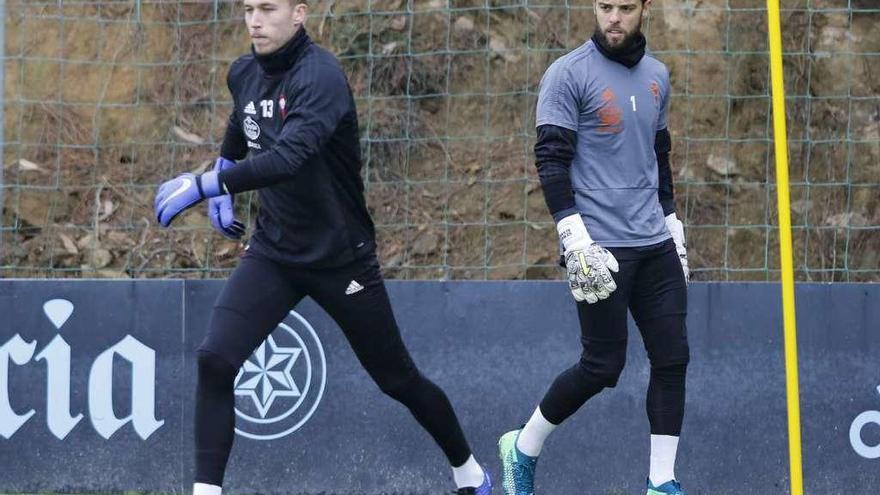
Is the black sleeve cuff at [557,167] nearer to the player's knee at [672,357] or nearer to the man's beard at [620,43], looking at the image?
the man's beard at [620,43]

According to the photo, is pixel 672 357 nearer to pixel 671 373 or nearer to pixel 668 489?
pixel 671 373

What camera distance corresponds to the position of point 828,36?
886 centimetres

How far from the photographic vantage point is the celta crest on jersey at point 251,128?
5789 millimetres

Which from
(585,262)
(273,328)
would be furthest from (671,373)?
(273,328)

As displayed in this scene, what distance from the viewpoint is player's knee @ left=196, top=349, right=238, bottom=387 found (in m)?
5.51

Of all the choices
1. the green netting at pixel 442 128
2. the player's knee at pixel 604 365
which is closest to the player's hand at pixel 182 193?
the player's knee at pixel 604 365

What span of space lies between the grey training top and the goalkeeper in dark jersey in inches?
32.5

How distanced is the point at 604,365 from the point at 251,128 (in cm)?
167

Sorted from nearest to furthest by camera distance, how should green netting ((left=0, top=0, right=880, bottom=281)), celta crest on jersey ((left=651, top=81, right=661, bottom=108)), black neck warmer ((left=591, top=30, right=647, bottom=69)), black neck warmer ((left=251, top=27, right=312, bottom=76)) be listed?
black neck warmer ((left=251, top=27, right=312, bottom=76)) → black neck warmer ((left=591, top=30, right=647, bottom=69)) → celta crest on jersey ((left=651, top=81, right=661, bottom=108)) → green netting ((left=0, top=0, right=880, bottom=281))

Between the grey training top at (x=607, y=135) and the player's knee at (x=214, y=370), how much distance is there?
4.97 ft

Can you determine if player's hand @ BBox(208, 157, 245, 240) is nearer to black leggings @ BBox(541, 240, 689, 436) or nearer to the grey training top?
the grey training top

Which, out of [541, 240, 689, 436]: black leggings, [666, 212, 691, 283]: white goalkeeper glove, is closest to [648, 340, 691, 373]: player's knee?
[541, 240, 689, 436]: black leggings

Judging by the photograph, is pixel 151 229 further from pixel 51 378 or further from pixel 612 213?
pixel 612 213

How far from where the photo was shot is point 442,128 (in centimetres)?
872
